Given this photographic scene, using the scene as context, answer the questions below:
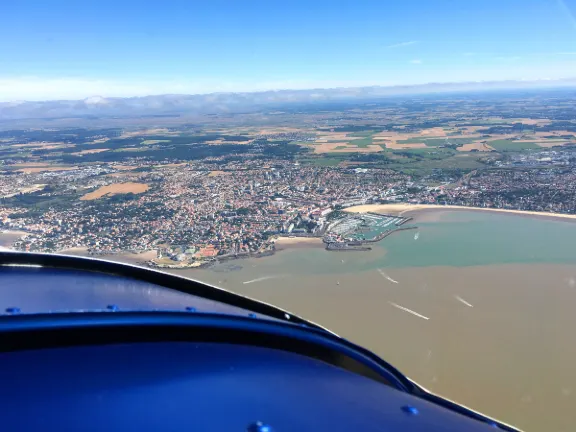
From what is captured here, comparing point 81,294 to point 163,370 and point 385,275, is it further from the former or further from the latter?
point 385,275

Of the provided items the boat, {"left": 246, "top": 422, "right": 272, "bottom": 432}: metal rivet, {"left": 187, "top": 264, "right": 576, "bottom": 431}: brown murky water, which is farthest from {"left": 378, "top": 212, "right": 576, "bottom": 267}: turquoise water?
{"left": 246, "top": 422, "right": 272, "bottom": 432}: metal rivet

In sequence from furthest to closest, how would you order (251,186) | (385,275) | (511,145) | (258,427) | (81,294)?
(511,145) < (251,186) < (385,275) < (81,294) < (258,427)

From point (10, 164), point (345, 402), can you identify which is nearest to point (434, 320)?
point (345, 402)

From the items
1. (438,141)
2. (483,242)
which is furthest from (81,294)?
(438,141)

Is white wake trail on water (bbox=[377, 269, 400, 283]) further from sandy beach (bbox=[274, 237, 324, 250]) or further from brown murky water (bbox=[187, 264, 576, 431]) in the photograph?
sandy beach (bbox=[274, 237, 324, 250])

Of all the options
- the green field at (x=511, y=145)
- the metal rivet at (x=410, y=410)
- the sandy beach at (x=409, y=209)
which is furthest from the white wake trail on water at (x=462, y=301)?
the green field at (x=511, y=145)

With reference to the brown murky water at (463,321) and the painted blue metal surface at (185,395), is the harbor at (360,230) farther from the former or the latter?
the painted blue metal surface at (185,395)

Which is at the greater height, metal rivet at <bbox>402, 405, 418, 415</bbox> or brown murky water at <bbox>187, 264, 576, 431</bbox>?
metal rivet at <bbox>402, 405, 418, 415</bbox>
